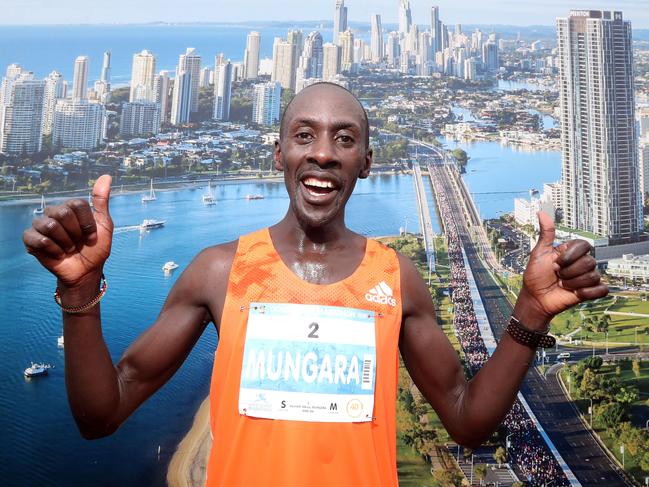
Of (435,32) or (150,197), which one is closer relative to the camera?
(150,197)

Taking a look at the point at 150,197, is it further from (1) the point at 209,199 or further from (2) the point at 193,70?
(2) the point at 193,70

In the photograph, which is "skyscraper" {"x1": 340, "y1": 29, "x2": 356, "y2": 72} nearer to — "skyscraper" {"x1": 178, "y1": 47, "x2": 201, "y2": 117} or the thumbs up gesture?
"skyscraper" {"x1": 178, "y1": 47, "x2": 201, "y2": 117}

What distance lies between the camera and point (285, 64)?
21422mm

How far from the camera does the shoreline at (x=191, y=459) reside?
7622 mm

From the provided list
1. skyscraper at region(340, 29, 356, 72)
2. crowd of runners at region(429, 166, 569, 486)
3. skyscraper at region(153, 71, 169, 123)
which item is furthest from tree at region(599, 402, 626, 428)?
skyscraper at region(340, 29, 356, 72)

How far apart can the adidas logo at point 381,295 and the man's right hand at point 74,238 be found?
30cm

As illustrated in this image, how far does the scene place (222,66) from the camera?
20.0m

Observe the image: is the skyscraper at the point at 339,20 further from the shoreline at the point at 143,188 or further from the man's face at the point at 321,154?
the man's face at the point at 321,154

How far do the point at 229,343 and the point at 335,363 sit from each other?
4.9 inches

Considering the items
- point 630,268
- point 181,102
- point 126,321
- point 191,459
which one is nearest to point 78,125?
point 181,102

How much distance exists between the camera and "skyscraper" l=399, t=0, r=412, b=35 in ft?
72.5

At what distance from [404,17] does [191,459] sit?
18746mm

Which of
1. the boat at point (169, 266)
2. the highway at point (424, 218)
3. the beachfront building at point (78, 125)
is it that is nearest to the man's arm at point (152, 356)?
the boat at point (169, 266)

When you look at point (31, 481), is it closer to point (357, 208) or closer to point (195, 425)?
point (195, 425)
